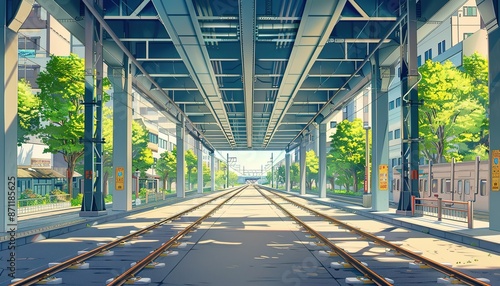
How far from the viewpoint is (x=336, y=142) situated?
242 feet

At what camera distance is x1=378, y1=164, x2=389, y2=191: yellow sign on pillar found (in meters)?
30.3

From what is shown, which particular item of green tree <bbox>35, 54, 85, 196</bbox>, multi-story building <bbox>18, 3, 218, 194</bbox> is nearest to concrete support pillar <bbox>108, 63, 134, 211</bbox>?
green tree <bbox>35, 54, 85, 196</bbox>

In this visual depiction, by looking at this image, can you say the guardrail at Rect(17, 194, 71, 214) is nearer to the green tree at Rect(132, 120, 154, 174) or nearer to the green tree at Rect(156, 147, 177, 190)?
the green tree at Rect(132, 120, 154, 174)

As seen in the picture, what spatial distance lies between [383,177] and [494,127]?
1167cm

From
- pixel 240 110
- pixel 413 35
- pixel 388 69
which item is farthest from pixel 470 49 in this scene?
pixel 413 35

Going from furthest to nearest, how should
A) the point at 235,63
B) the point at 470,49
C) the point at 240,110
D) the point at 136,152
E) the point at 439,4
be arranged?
the point at 136,152 → the point at 470,49 → the point at 240,110 → the point at 235,63 → the point at 439,4

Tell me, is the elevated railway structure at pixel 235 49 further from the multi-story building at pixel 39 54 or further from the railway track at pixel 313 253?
the multi-story building at pixel 39 54

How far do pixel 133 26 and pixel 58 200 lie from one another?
868 inches

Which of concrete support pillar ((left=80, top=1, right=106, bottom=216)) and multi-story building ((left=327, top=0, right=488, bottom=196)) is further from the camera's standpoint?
multi-story building ((left=327, top=0, right=488, bottom=196))

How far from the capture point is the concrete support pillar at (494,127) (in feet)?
61.3

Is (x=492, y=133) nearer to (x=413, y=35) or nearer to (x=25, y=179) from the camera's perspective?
(x=413, y=35)

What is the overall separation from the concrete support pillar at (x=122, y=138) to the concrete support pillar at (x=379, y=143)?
13.0 m

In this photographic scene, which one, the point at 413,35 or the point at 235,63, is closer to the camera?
the point at 413,35

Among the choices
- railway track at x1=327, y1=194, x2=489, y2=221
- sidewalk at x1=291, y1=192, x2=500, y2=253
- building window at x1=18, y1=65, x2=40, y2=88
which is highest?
building window at x1=18, y1=65, x2=40, y2=88
